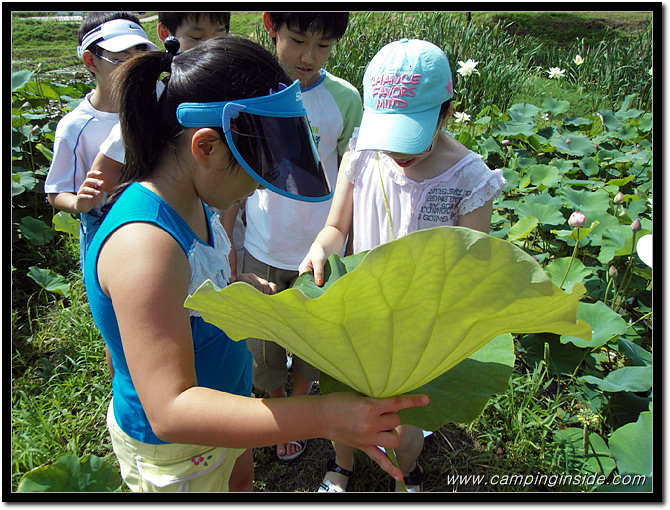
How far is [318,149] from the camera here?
1778 mm

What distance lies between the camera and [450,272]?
591mm

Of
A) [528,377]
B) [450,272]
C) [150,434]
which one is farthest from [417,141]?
[528,377]

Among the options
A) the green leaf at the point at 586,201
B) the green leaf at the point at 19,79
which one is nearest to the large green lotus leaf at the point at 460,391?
the green leaf at the point at 586,201

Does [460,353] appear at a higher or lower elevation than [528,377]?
higher

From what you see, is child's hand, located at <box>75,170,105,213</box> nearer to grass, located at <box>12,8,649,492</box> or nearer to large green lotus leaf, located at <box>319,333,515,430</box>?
grass, located at <box>12,8,649,492</box>

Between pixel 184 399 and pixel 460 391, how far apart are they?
46 cm

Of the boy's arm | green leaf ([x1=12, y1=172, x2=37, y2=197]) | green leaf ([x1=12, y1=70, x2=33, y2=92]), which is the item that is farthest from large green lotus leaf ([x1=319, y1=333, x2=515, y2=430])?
green leaf ([x1=12, y1=70, x2=33, y2=92])

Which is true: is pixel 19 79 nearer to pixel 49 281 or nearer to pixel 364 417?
pixel 49 281

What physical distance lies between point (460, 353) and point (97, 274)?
69 cm

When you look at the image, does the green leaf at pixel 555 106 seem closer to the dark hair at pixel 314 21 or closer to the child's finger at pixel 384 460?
the dark hair at pixel 314 21

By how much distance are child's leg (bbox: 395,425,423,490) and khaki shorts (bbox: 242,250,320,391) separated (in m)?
0.42

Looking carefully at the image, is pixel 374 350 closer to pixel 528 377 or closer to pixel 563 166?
pixel 528 377

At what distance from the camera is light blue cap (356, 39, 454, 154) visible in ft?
4.13

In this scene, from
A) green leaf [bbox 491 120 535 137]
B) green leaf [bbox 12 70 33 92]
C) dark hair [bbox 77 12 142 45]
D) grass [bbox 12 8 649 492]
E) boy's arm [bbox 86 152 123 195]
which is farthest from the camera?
green leaf [bbox 491 120 535 137]
